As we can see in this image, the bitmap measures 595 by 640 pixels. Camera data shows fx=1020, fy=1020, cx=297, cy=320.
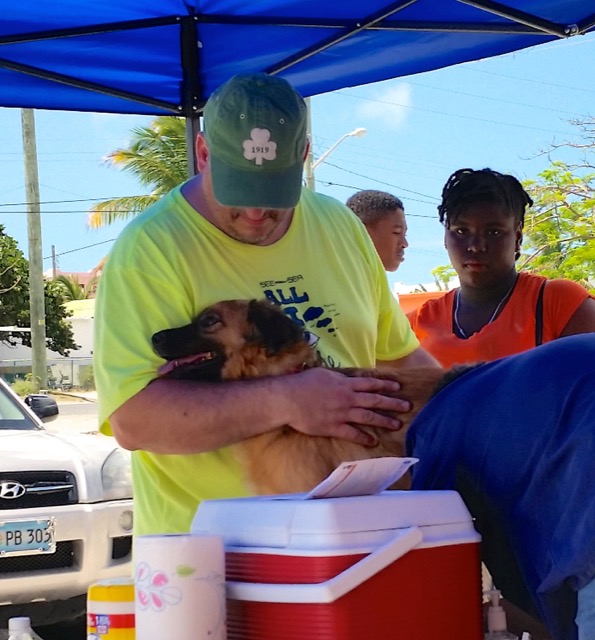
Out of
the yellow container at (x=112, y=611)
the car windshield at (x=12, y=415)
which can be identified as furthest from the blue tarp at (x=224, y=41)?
the car windshield at (x=12, y=415)

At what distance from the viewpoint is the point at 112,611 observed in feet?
4.27

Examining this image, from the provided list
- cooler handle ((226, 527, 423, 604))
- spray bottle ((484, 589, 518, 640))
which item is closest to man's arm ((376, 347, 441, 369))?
spray bottle ((484, 589, 518, 640))

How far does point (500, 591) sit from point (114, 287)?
103 centimetres

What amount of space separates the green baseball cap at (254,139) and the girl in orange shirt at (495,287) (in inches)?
48.1

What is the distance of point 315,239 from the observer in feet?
8.04

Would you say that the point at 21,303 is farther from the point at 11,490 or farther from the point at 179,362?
the point at 179,362

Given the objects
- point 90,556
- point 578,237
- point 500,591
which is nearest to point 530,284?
point 500,591

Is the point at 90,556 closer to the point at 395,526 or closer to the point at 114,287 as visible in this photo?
the point at 114,287

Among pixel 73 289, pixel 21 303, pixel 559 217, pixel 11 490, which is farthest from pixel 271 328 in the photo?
pixel 73 289

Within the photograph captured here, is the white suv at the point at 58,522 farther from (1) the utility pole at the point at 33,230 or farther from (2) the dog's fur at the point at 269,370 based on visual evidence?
(1) the utility pole at the point at 33,230

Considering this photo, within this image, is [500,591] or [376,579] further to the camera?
[500,591]

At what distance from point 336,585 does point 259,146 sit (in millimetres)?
1168

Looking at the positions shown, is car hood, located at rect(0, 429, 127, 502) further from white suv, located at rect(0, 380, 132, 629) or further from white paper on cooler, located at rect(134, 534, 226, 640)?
white paper on cooler, located at rect(134, 534, 226, 640)

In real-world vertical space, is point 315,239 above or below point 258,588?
above
